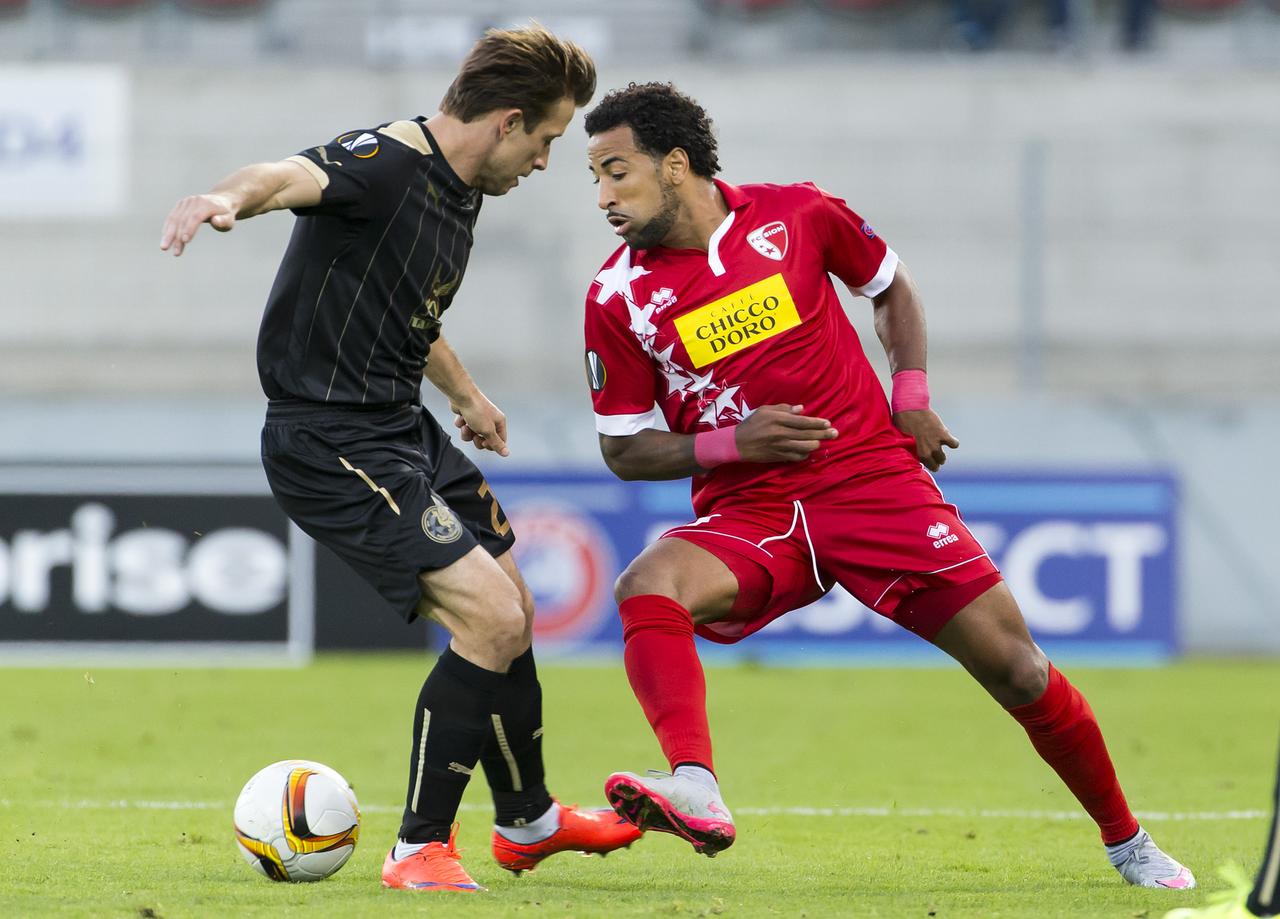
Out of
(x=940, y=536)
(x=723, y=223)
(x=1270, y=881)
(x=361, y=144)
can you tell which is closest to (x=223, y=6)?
(x=723, y=223)

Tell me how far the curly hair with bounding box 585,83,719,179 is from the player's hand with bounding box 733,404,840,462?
2.38 ft

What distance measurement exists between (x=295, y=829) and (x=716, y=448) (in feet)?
4.62

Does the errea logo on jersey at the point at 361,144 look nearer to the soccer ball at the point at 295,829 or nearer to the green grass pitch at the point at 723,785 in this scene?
the soccer ball at the point at 295,829

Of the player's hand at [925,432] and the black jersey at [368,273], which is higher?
the black jersey at [368,273]

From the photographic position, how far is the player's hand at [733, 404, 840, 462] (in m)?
4.57

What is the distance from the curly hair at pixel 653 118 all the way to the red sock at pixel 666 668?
3.84 feet

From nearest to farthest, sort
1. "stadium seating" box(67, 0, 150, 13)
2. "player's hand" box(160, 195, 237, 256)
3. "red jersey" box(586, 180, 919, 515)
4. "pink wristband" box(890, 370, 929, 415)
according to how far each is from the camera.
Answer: "player's hand" box(160, 195, 237, 256) < "red jersey" box(586, 180, 919, 515) < "pink wristband" box(890, 370, 929, 415) < "stadium seating" box(67, 0, 150, 13)

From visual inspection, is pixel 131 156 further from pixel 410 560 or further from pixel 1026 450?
pixel 410 560

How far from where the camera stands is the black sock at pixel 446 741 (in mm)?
4422

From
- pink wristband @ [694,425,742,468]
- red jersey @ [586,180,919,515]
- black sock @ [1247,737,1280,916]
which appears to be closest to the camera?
black sock @ [1247,737,1280,916]

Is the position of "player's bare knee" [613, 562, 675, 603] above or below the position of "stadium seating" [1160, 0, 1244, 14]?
below

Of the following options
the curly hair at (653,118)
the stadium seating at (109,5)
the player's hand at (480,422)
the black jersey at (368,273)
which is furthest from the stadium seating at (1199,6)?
the black jersey at (368,273)

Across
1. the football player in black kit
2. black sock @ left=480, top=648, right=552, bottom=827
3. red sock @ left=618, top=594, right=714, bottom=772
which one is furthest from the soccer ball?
red sock @ left=618, top=594, right=714, bottom=772

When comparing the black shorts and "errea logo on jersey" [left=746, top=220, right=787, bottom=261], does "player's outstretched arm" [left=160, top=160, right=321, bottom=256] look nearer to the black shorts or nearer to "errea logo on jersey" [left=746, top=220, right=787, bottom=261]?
the black shorts
